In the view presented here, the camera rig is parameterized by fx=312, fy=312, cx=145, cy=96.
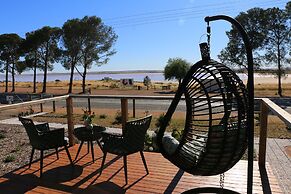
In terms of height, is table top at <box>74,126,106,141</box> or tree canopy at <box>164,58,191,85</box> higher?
tree canopy at <box>164,58,191,85</box>

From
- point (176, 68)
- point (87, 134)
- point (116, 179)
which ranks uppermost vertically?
point (176, 68)

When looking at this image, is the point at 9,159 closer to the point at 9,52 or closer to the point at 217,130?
the point at 217,130

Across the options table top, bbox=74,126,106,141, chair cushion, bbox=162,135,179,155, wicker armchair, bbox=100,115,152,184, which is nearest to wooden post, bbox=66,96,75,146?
table top, bbox=74,126,106,141

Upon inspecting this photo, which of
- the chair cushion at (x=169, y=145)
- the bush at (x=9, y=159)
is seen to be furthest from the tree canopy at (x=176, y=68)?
the chair cushion at (x=169, y=145)

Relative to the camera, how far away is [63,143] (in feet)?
13.9

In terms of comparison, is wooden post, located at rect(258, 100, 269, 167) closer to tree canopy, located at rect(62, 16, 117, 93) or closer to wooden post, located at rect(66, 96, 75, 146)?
wooden post, located at rect(66, 96, 75, 146)

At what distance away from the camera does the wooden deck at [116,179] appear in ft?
11.6

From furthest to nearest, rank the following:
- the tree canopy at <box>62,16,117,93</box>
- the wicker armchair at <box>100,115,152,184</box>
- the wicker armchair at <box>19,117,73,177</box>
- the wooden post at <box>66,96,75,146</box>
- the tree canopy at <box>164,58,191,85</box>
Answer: the tree canopy at <box>164,58,191,85</box> → the tree canopy at <box>62,16,117,93</box> → the wooden post at <box>66,96,75,146</box> → the wicker armchair at <box>19,117,73,177</box> → the wicker armchair at <box>100,115,152,184</box>

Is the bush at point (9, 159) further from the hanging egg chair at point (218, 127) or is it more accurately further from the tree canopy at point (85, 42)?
the tree canopy at point (85, 42)

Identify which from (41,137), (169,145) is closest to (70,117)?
(41,137)

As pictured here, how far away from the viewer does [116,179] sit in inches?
151

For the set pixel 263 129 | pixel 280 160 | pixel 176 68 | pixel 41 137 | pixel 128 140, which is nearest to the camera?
pixel 128 140

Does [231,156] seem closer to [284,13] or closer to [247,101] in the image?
[247,101]

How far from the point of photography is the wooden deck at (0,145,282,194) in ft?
11.6
